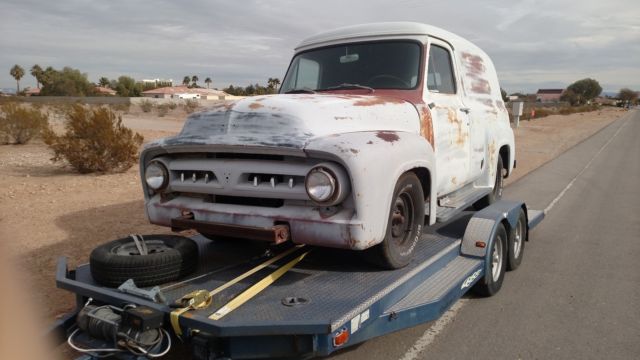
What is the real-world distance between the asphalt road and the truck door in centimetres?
117

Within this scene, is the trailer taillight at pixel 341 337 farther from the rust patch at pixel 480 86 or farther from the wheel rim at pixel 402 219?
the rust patch at pixel 480 86

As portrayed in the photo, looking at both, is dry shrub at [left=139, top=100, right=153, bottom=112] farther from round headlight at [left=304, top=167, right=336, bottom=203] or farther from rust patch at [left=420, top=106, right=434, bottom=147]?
round headlight at [left=304, top=167, right=336, bottom=203]

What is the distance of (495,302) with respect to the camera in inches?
187

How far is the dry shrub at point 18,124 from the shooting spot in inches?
679

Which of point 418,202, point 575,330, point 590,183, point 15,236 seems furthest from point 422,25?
point 590,183

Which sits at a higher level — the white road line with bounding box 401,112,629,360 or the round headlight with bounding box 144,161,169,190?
the round headlight with bounding box 144,161,169,190

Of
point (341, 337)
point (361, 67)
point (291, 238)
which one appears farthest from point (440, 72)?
point (341, 337)

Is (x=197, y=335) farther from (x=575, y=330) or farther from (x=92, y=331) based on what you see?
(x=575, y=330)

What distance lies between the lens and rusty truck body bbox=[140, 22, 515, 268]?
3.29 m

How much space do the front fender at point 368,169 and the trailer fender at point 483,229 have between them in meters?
1.32

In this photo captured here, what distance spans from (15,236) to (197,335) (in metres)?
5.03

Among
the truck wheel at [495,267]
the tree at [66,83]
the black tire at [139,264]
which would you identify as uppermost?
the tree at [66,83]

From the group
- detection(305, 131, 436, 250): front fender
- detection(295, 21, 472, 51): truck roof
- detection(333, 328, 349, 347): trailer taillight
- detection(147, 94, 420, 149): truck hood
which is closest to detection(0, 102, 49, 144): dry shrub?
detection(295, 21, 472, 51): truck roof

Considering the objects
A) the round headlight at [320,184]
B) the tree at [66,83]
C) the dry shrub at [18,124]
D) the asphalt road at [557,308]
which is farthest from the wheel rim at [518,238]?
the tree at [66,83]
